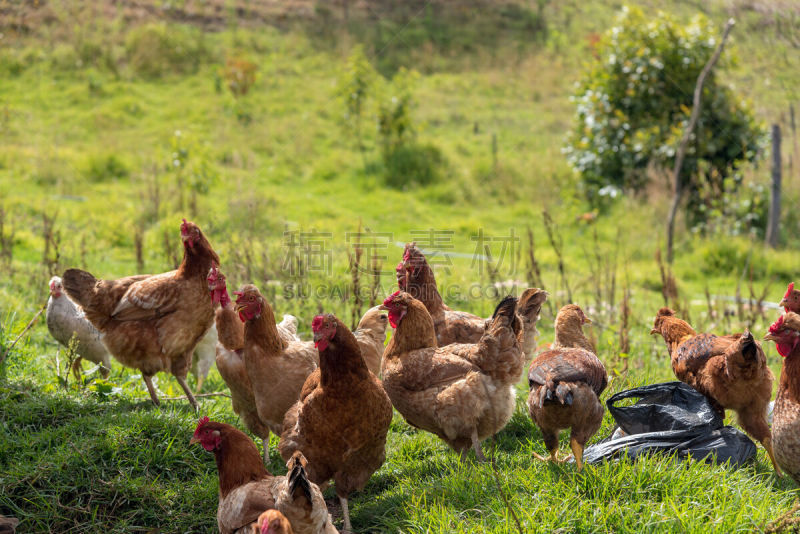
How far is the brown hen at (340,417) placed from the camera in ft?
12.4

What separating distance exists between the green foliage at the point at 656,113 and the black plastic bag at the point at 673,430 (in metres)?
7.95

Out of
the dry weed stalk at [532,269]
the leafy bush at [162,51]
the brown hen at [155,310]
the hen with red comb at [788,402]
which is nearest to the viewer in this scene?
the hen with red comb at [788,402]

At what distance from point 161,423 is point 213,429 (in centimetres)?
122

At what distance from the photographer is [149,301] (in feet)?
16.7

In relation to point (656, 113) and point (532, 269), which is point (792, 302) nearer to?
point (532, 269)

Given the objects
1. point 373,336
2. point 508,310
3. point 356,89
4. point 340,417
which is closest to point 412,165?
point 356,89

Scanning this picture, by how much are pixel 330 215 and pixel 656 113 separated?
20.8ft

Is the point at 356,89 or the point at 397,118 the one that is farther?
the point at 356,89

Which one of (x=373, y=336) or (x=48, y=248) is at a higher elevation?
(x=48, y=248)

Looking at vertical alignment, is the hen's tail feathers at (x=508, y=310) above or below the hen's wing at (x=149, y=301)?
above

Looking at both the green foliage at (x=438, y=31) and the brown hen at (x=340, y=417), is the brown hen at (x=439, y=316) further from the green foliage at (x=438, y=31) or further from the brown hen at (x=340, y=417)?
the green foliage at (x=438, y=31)

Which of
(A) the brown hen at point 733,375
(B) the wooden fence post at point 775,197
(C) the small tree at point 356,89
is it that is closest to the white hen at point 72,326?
(A) the brown hen at point 733,375

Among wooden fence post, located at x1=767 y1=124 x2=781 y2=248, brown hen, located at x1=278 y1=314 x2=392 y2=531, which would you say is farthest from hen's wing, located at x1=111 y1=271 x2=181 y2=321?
wooden fence post, located at x1=767 y1=124 x2=781 y2=248

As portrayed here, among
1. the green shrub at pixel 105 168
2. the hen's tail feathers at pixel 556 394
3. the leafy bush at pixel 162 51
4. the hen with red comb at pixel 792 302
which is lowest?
the hen's tail feathers at pixel 556 394
